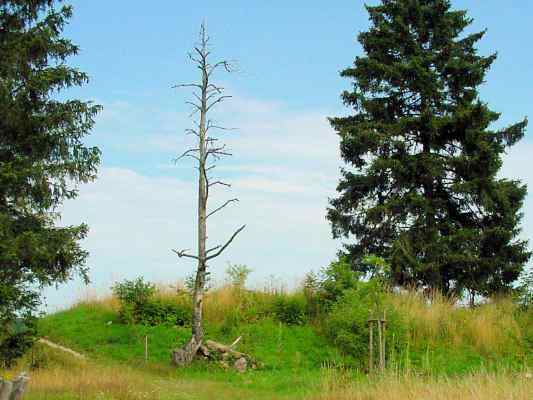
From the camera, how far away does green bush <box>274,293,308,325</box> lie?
2097 cm

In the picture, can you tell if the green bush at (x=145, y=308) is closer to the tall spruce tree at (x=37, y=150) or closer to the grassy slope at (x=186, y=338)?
the grassy slope at (x=186, y=338)

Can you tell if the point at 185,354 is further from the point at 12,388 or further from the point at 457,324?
the point at 12,388

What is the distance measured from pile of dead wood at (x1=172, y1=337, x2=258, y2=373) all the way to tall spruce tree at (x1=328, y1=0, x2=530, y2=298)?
7358 millimetres

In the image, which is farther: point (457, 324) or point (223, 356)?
point (457, 324)

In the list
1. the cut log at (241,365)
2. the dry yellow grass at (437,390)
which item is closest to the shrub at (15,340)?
the cut log at (241,365)

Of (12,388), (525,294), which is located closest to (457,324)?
(525,294)

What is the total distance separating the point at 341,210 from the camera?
24641mm

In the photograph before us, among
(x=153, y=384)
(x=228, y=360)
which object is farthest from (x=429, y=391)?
(x=228, y=360)

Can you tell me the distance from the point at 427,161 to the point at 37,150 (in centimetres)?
1315

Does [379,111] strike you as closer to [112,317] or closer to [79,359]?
[112,317]

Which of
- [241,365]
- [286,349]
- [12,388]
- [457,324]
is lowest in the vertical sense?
[241,365]

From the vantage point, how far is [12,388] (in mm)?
7680

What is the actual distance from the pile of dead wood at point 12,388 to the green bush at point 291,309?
13.6 meters

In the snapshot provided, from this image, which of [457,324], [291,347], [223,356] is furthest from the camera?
[457,324]
